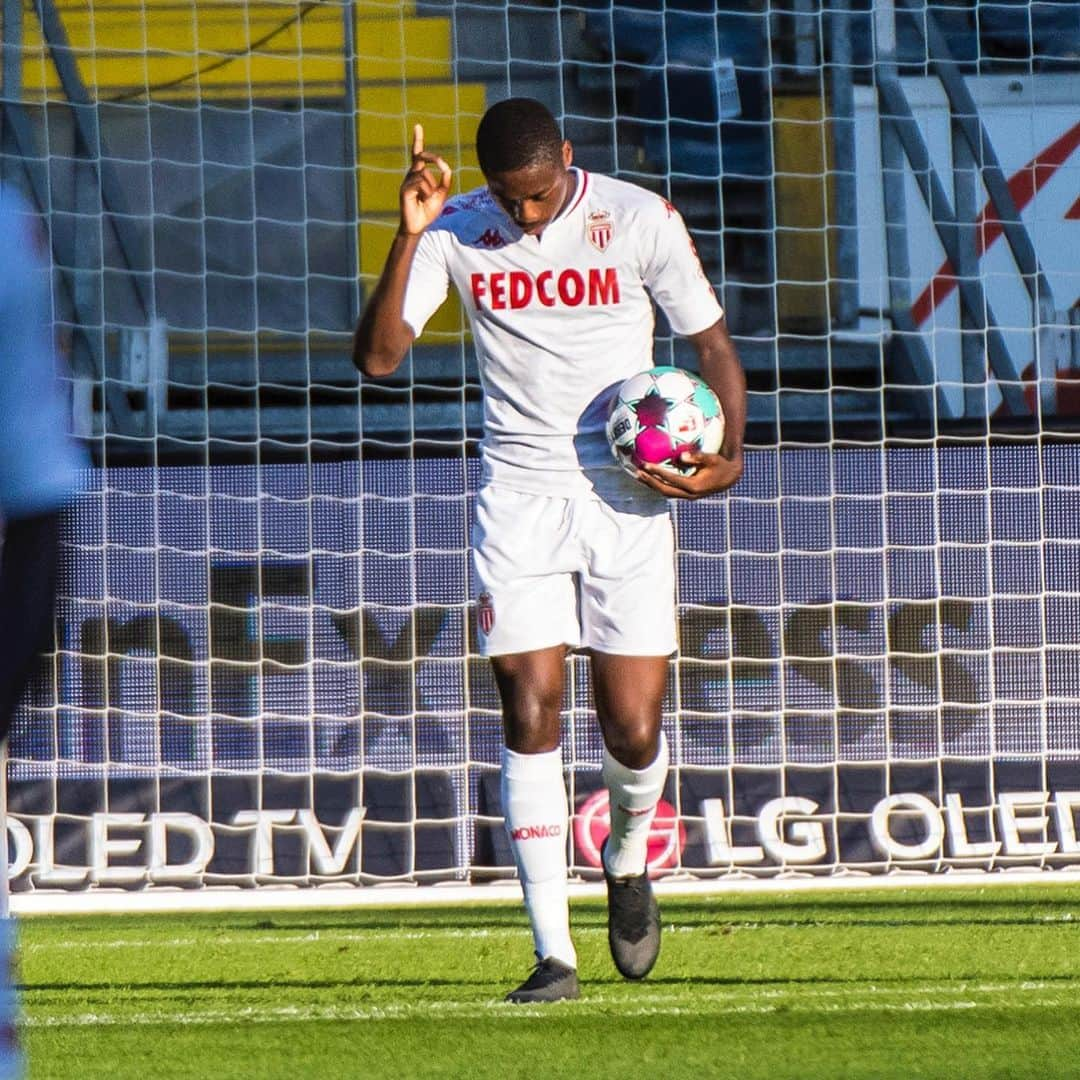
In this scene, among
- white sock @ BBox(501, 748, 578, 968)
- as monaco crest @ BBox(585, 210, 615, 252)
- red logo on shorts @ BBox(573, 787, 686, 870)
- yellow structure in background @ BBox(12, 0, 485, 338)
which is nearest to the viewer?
white sock @ BBox(501, 748, 578, 968)

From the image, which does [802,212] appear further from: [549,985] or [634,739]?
[549,985]

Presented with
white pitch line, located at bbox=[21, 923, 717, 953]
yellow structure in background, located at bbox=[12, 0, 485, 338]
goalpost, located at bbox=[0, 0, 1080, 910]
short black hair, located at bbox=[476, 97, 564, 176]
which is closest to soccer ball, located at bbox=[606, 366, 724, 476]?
short black hair, located at bbox=[476, 97, 564, 176]

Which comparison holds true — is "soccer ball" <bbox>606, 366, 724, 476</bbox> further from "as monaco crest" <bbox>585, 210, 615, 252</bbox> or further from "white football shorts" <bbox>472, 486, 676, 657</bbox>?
"as monaco crest" <bbox>585, 210, 615, 252</bbox>

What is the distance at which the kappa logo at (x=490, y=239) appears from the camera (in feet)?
13.6

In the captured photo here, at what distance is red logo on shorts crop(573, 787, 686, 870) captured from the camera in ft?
Result: 21.2

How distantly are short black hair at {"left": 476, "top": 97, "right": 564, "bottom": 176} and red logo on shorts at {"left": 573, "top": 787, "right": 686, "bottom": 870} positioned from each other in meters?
2.96

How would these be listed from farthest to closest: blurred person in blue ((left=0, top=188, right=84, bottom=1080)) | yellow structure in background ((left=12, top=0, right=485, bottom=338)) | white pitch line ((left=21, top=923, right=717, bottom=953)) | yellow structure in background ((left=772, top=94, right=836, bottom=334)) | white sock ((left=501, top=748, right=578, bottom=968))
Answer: yellow structure in background ((left=12, top=0, right=485, bottom=338)) → yellow structure in background ((left=772, top=94, right=836, bottom=334)) → white pitch line ((left=21, top=923, right=717, bottom=953)) → white sock ((left=501, top=748, right=578, bottom=968)) → blurred person in blue ((left=0, top=188, right=84, bottom=1080))

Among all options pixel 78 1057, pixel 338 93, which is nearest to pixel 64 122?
pixel 338 93

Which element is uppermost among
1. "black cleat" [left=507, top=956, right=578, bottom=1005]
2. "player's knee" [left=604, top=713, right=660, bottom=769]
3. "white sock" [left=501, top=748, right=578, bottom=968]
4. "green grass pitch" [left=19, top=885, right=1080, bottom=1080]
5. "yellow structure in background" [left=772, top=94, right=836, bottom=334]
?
"yellow structure in background" [left=772, top=94, right=836, bottom=334]

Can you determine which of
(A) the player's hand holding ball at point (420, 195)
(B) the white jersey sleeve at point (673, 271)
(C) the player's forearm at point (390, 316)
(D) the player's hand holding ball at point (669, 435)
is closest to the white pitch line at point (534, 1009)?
(D) the player's hand holding ball at point (669, 435)

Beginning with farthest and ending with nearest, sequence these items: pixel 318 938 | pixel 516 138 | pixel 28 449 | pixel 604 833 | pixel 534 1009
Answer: pixel 604 833 < pixel 318 938 < pixel 516 138 < pixel 534 1009 < pixel 28 449

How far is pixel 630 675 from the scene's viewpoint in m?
4.18

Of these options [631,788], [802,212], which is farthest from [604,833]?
[802,212]

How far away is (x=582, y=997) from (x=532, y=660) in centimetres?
63
